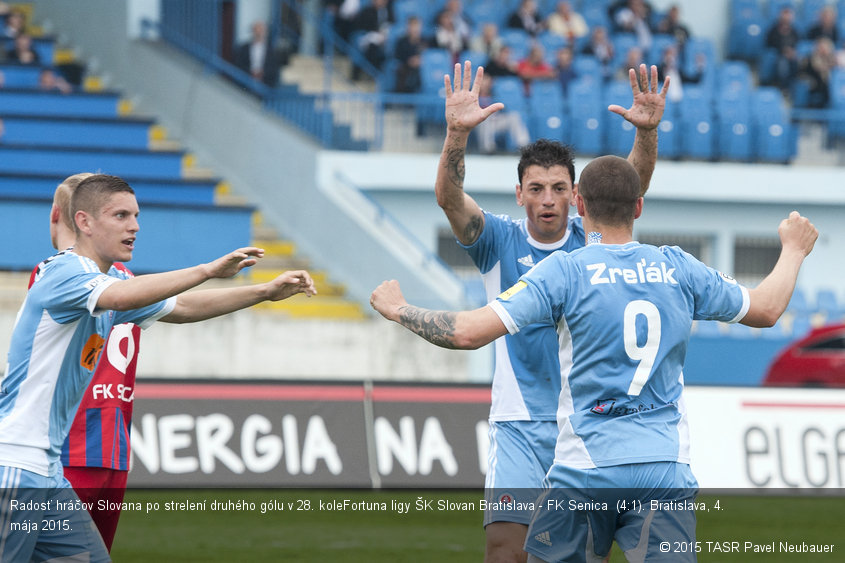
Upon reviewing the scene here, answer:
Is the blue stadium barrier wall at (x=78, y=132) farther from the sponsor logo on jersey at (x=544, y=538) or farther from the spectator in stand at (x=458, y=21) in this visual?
the sponsor logo on jersey at (x=544, y=538)

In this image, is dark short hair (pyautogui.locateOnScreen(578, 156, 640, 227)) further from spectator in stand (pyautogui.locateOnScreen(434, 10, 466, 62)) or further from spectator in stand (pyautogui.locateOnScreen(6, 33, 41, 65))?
spectator in stand (pyautogui.locateOnScreen(6, 33, 41, 65))

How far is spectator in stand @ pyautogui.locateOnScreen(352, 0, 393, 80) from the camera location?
71.0ft

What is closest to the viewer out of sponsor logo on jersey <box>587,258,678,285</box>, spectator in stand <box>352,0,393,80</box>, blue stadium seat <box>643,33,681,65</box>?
sponsor logo on jersey <box>587,258,678,285</box>

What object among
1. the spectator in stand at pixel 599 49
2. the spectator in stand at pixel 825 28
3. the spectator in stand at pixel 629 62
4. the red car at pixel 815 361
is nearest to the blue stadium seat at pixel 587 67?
the spectator in stand at pixel 599 49

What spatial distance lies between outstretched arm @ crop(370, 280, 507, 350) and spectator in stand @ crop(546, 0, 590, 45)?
18.5 m

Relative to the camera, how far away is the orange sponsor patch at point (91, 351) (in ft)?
16.6

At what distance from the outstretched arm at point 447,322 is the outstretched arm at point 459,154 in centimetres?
114

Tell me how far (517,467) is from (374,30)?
55.3 feet

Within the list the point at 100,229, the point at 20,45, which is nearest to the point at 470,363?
the point at 20,45

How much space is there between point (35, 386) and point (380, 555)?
474 cm

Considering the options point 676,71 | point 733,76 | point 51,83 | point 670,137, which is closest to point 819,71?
point 733,76

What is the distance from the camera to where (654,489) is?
14.8 ft

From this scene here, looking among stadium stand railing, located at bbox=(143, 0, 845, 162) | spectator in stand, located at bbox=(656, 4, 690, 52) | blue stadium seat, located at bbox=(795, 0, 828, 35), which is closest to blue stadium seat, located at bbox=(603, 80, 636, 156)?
stadium stand railing, located at bbox=(143, 0, 845, 162)

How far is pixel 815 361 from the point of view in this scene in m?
18.1
